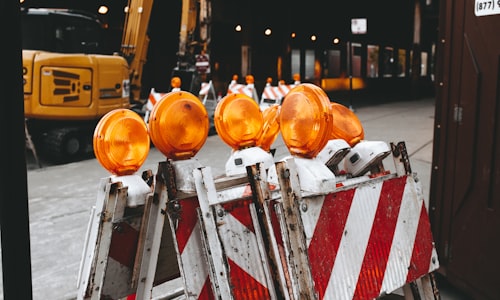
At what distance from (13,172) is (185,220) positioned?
707 millimetres

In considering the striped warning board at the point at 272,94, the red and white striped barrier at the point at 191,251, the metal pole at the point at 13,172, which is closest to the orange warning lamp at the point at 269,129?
the red and white striped barrier at the point at 191,251

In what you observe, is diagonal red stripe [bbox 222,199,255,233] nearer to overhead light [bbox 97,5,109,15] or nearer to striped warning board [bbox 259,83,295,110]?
striped warning board [bbox 259,83,295,110]

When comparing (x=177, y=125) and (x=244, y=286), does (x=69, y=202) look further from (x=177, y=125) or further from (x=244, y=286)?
(x=244, y=286)

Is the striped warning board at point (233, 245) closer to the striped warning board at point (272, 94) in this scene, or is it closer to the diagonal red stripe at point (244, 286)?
the diagonal red stripe at point (244, 286)

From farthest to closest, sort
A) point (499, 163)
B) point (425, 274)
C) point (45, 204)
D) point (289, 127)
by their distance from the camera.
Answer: point (45, 204)
point (499, 163)
point (425, 274)
point (289, 127)

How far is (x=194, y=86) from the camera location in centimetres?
1274

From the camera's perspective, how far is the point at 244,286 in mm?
2014

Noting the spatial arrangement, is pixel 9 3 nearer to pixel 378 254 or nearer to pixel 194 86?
pixel 378 254

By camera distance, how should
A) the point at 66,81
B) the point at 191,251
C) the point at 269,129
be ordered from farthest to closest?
the point at 66,81
the point at 269,129
the point at 191,251

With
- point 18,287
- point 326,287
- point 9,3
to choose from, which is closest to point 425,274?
point 326,287

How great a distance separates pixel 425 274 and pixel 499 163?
107cm

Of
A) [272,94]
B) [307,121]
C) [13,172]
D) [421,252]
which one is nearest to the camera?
[13,172]

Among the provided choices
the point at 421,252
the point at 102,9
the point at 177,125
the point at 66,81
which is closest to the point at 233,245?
the point at 177,125

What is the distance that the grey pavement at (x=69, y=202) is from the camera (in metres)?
4.13
